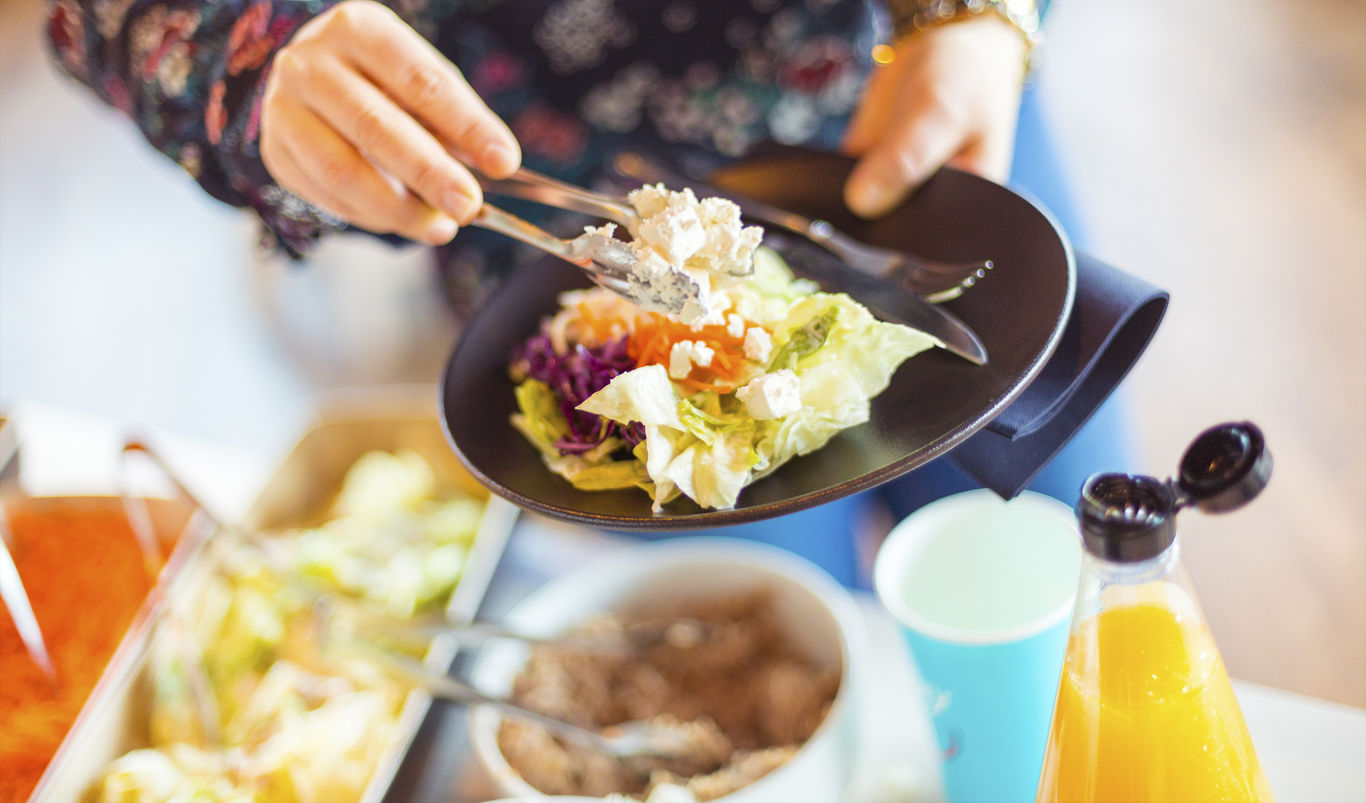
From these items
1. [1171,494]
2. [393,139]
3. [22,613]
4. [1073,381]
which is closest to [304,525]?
[22,613]

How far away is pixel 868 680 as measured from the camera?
1.00 meters

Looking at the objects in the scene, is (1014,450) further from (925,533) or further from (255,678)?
(255,678)

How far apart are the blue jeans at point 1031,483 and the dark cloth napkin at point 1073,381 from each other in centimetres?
48

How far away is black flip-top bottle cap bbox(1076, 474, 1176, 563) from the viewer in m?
0.50

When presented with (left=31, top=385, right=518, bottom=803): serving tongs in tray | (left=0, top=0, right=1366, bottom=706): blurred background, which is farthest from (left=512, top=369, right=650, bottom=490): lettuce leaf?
(left=0, top=0, right=1366, bottom=706): blurred background

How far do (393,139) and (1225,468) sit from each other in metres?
0.67

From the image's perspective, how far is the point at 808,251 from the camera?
91 centimetres

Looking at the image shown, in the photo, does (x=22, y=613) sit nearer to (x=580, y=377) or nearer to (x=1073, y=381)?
(x=580, y=377)

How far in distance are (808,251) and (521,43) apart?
2.46 feet

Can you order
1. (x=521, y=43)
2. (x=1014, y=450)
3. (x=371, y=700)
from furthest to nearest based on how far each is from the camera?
(x=521, y=43), (x=371, y=700), (x=1014, y=450)

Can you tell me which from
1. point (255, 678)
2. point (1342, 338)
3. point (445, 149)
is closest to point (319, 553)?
point (255, 678)

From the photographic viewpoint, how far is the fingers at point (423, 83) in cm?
81

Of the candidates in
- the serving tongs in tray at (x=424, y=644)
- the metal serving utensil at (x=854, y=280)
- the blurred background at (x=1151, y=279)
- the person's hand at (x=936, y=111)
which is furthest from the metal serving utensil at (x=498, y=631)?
the blurred background at (x=1151, y=279)

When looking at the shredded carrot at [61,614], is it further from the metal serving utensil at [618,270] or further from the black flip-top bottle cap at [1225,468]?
the black flip-top bottle cap at [1225,468]
